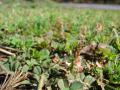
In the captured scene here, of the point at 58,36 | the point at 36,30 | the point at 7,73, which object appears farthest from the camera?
the point at 36,30

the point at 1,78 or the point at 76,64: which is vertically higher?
the point at 76,64

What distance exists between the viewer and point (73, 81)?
6.93ft

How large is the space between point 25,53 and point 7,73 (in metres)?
0.38

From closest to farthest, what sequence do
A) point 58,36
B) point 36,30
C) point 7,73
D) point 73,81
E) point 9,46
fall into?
point 73,81
point 7,73
point 9,46
point 58,36
point 36,30

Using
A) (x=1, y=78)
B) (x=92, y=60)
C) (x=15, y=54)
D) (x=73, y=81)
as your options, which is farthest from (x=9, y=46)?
(x=73, y=81)

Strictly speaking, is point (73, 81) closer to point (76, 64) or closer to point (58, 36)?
point (76, 64)

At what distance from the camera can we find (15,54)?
2.68 metres

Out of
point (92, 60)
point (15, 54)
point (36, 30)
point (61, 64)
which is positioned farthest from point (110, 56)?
point (36, 30)

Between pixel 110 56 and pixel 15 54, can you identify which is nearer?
pixel 110 56

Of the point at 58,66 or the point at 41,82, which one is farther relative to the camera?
the point at 58,66

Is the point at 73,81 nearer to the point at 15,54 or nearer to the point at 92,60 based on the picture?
the point at 92,60

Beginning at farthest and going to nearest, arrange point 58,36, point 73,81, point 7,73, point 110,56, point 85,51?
point 58,36 < point 85,51 < point 110,56 < point 7,73 < point 73,81

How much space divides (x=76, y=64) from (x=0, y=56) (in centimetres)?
70

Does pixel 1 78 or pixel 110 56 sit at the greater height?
pixel 110 56
